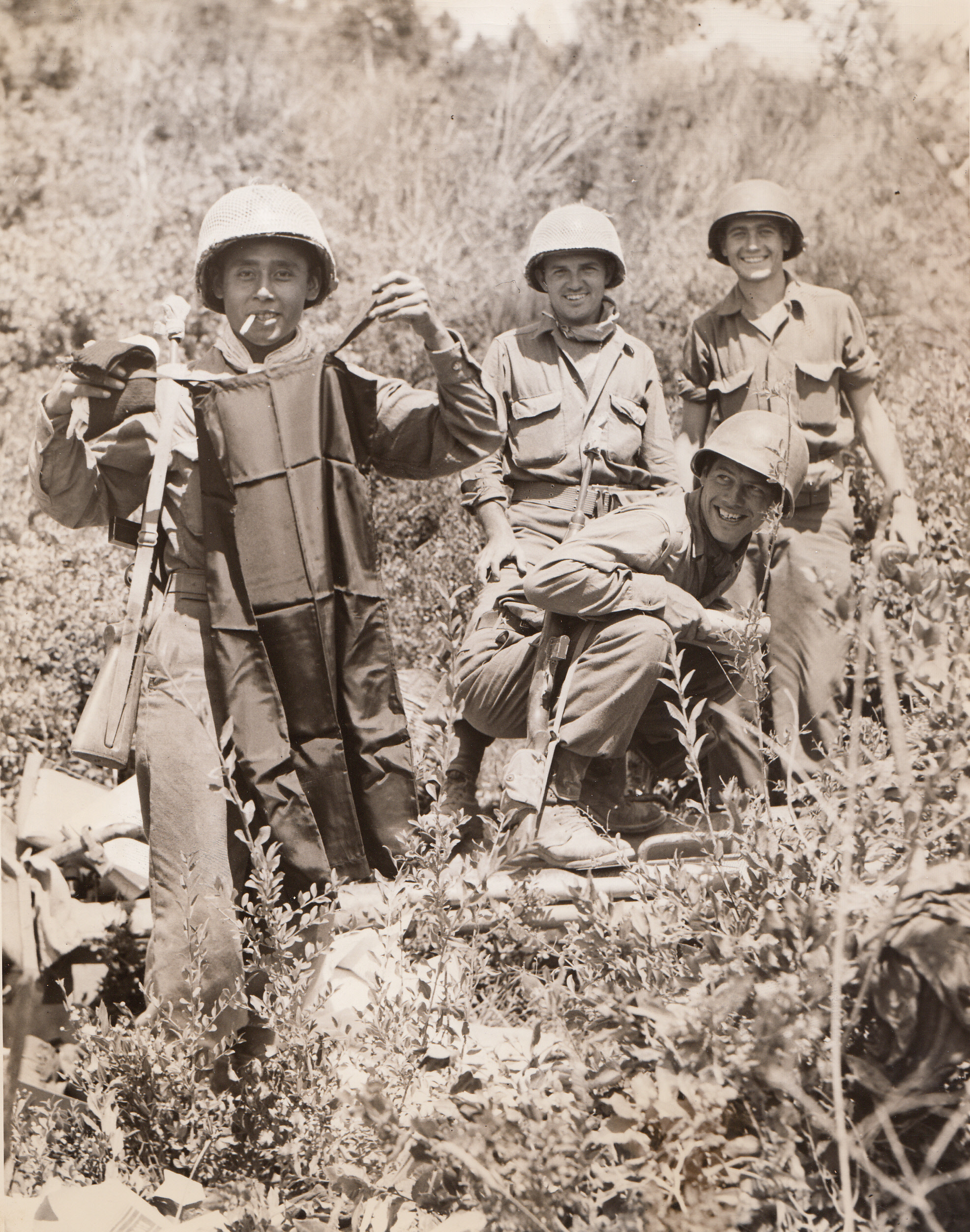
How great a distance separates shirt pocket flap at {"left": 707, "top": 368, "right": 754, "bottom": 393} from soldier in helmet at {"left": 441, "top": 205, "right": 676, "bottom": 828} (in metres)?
0.30

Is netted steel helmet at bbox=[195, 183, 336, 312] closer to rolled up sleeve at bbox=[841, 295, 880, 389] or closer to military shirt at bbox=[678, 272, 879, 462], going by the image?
military shirt at bbox=[678, 272, 879, 462]

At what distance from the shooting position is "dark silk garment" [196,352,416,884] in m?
3.53

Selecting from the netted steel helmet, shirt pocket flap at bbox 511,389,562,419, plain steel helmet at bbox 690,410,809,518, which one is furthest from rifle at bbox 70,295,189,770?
plain steel helmet at bbox 690,410,809,518

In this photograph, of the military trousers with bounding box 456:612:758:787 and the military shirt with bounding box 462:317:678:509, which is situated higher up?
the military shirt with bounding box 462:317:678:509

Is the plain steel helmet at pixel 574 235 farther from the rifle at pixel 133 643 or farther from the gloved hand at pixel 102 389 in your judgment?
the gloved hand at pixel 102 389

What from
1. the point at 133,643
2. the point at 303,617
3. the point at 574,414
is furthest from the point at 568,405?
the point at 133,643

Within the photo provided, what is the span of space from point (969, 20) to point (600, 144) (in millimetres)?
10043

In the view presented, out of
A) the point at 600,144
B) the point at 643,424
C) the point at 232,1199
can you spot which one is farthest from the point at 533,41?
the point at 232,1199

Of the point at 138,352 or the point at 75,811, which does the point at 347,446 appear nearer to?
the point at 138,352

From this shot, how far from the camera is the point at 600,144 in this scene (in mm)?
13086

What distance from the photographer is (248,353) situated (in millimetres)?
3818

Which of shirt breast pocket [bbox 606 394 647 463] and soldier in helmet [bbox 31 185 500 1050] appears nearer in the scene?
soldier in helmet [bbox 31 185 500 1050]

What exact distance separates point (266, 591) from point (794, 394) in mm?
2698

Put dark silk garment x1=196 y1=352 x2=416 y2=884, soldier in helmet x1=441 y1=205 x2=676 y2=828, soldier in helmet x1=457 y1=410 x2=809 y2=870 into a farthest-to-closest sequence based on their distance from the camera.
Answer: soldier in helmet x1=441 y1=205 x2=676 y2=828 → soldier in helmet x1=457 y1=410 x2=809 y2=870 → dark silk garment x1=196 y1=352 x2=416 y2=884
